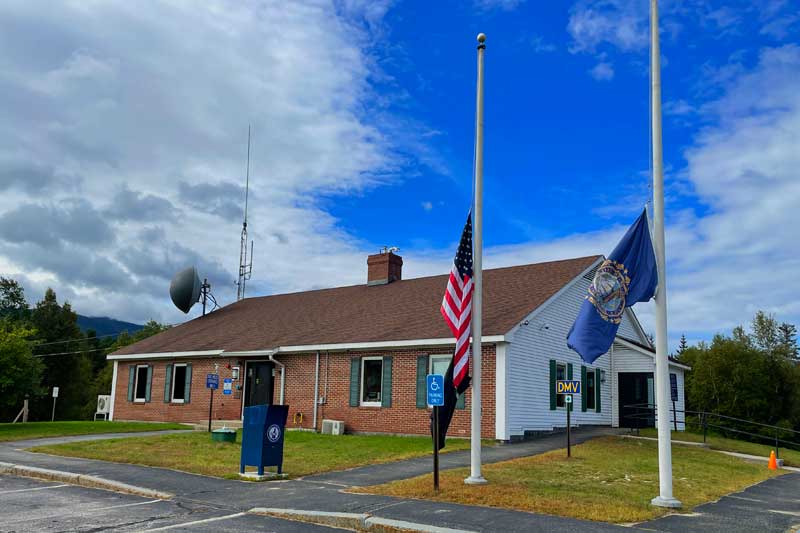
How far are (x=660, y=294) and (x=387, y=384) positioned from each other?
12.2 metres

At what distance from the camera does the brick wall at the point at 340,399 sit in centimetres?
1941

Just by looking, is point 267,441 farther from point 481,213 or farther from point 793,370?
point 793,370

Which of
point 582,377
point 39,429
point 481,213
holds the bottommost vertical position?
point 39,429

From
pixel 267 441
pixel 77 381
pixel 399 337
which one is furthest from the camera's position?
pixel 77 381

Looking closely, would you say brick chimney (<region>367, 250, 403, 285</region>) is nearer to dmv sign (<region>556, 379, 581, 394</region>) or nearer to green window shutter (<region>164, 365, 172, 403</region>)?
green window shutter (<region>164, 365, 172, 403</region>)

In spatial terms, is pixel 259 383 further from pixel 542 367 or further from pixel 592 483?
pixel 592 483

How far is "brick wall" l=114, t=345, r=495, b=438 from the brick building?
0.12 feet

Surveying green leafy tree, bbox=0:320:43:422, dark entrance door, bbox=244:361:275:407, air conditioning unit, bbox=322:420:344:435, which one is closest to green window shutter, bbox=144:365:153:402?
green leafy tree, bbox=0:320:43:422

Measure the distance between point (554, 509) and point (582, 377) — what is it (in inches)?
604

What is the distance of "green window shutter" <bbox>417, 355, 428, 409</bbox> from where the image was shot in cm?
2027

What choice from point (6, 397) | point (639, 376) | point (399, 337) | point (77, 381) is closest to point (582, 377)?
point (639, 376)

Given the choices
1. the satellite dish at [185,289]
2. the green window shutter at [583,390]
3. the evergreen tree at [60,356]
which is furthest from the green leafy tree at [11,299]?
the green window shutter at [583,390]

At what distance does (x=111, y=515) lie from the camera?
9250 mm

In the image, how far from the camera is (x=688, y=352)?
5506 cm
